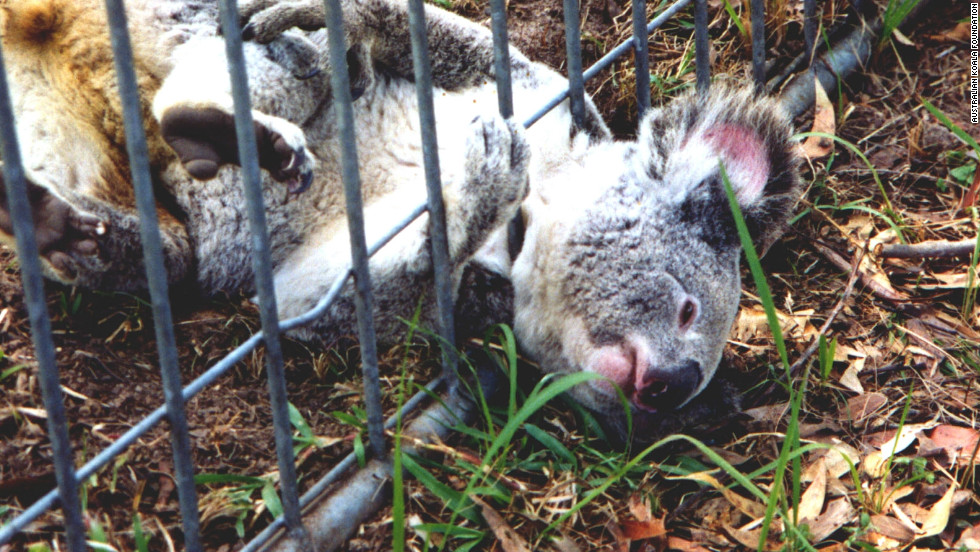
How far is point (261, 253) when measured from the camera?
197 cm

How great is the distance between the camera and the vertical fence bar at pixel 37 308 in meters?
1.49

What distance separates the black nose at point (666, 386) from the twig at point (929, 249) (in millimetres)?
1125

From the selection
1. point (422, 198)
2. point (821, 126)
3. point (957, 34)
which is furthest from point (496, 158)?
point (957, 34)

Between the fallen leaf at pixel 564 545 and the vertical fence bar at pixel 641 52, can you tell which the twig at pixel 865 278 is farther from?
Answer: the fallen leaf at pixel 564 545

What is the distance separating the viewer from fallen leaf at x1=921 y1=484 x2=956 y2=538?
249 cm

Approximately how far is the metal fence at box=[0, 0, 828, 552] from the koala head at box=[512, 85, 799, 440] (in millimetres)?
300

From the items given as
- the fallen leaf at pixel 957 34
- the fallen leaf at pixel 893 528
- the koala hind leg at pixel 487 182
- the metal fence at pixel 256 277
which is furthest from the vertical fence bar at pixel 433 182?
the fallen leaf at pixel 957 34

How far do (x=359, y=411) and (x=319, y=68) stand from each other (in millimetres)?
1057

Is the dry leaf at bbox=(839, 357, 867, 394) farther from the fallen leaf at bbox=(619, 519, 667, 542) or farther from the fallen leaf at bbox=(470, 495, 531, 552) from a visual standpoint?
the fallen leaf at bbox=(470, 495, 531, 552)

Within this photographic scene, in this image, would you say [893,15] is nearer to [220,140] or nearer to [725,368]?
[725,368]

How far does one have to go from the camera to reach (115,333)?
277 centimetres

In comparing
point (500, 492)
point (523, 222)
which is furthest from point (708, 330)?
point (500, 492)

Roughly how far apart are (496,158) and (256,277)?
2.96ft

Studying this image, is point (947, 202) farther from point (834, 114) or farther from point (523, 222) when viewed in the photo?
point (523, 222)
